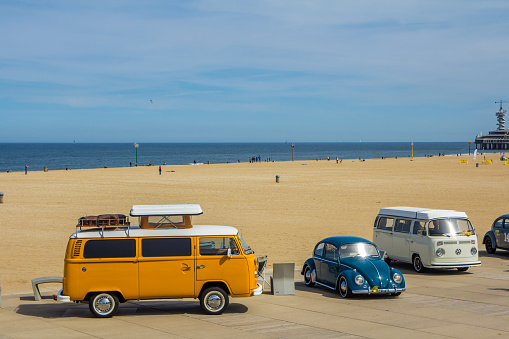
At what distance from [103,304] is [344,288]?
20.4ft

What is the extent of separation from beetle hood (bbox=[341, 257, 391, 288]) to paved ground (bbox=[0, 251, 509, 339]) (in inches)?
18.8

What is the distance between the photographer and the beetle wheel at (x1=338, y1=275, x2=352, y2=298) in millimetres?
15820

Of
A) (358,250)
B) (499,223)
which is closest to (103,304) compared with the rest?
(358,250)

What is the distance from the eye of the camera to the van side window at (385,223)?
68.2 ft

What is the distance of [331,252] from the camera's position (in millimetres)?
17000

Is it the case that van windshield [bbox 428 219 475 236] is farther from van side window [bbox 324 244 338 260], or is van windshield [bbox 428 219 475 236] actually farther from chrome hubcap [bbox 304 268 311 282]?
chrome hubcap [bbox 304 268 311 282]

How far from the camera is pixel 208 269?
13.9m

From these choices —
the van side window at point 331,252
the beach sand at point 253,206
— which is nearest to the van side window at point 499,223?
the beach sand at point 253,206

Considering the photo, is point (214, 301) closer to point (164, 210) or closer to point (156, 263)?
point (156, 263)

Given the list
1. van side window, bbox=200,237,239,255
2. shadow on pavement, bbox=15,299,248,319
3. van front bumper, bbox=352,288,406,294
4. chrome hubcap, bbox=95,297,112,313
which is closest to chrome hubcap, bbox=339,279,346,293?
van front bumper, bbox=352,288,406,294

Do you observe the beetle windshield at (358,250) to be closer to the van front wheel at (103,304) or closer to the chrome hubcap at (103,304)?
the van front wheel at (103,304)

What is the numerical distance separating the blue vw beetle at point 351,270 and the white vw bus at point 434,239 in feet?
9.87

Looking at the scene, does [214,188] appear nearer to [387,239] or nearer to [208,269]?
[387,239]

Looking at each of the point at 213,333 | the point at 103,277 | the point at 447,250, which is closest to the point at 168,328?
the point at 213,333
